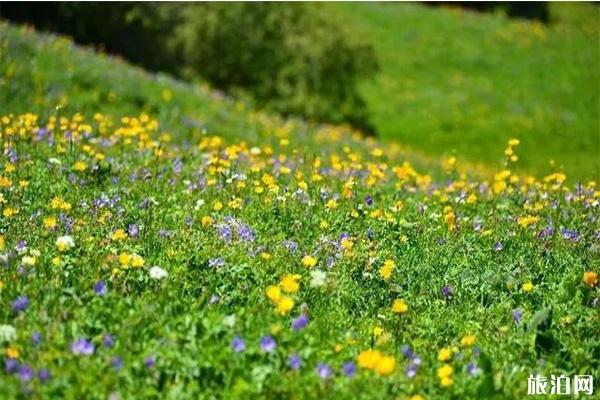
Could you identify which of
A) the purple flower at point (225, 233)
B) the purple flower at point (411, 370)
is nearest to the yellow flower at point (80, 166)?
the purple flower at point (225, 233)

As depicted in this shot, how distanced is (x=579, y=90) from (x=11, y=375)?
26.2m

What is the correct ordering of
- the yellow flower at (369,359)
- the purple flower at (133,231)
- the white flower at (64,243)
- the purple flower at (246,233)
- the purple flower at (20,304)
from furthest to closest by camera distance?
the purple flower at (246,233)
the purple flower at (133,231)
the white flower at (64,243)
the purple flower at (20,304)
the yellow flower at (369,359)

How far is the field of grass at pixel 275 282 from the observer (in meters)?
4.00

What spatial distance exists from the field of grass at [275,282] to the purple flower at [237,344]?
0.04ft

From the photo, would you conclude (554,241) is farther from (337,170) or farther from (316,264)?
(337,170)

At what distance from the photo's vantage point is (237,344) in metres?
4.07

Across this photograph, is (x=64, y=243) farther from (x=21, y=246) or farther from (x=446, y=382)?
(x=446, y=382)

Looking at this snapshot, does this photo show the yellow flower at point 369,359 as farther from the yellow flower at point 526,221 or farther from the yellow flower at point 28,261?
the yellow flower at point 526,221

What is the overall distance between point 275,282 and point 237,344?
3.42ft

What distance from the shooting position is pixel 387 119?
24453 millimetres

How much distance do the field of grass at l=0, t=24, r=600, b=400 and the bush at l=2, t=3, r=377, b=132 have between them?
13.1m

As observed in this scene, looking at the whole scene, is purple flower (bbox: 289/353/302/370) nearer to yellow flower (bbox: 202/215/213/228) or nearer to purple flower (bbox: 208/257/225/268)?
purple flower (bbox: 208/257/225/268)

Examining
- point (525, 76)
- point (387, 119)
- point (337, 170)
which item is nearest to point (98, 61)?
point (337, 170)

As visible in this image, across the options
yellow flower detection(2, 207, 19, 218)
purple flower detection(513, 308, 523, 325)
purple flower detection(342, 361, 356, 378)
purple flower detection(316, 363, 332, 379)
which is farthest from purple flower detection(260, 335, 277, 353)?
yellow flower detection(2, 207, 19, 218)
